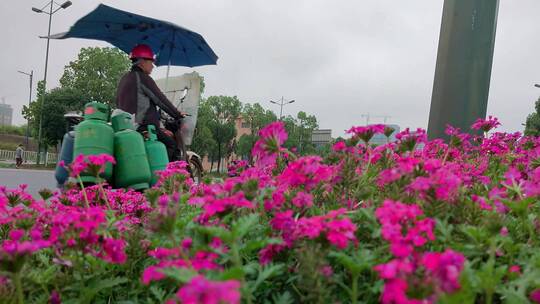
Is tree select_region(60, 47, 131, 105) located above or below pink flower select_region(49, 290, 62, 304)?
above

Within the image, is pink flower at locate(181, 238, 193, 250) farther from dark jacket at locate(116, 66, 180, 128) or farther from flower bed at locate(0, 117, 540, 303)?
dark jacket at locate(116, 66, 180, 128)

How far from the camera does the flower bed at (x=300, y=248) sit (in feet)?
2.72

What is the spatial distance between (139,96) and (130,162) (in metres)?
1.27

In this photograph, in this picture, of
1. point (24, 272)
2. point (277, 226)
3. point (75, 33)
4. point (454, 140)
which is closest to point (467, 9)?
point (454, 140)

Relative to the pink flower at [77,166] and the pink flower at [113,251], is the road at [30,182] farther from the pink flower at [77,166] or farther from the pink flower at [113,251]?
the pink flower at [113,251]

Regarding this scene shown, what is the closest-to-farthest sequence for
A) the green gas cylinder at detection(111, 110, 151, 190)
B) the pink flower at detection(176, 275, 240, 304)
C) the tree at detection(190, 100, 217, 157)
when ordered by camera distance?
the pink flower at detection(176, 275, 240, 304) < the green gas cylinder at detection(111, 110, 151, 190) < the tree at detection(190, 100, 217, 157)

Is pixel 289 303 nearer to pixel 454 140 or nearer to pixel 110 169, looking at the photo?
pixel 454 140

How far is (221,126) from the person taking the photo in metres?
42.2

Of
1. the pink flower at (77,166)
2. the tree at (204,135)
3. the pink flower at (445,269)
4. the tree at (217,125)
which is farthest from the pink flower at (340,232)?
the tree at (217,125)

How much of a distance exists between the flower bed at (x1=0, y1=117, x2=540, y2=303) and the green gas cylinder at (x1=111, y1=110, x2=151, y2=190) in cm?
170

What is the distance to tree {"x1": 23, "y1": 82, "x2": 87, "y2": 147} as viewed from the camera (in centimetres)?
2968

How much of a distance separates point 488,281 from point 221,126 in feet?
137

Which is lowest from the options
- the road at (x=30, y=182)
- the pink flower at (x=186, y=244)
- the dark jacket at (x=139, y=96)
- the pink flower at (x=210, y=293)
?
the road at (x=30, y=182)

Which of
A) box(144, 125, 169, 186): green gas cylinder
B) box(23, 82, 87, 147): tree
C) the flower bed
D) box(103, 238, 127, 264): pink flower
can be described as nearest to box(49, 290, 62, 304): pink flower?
the flower bed
